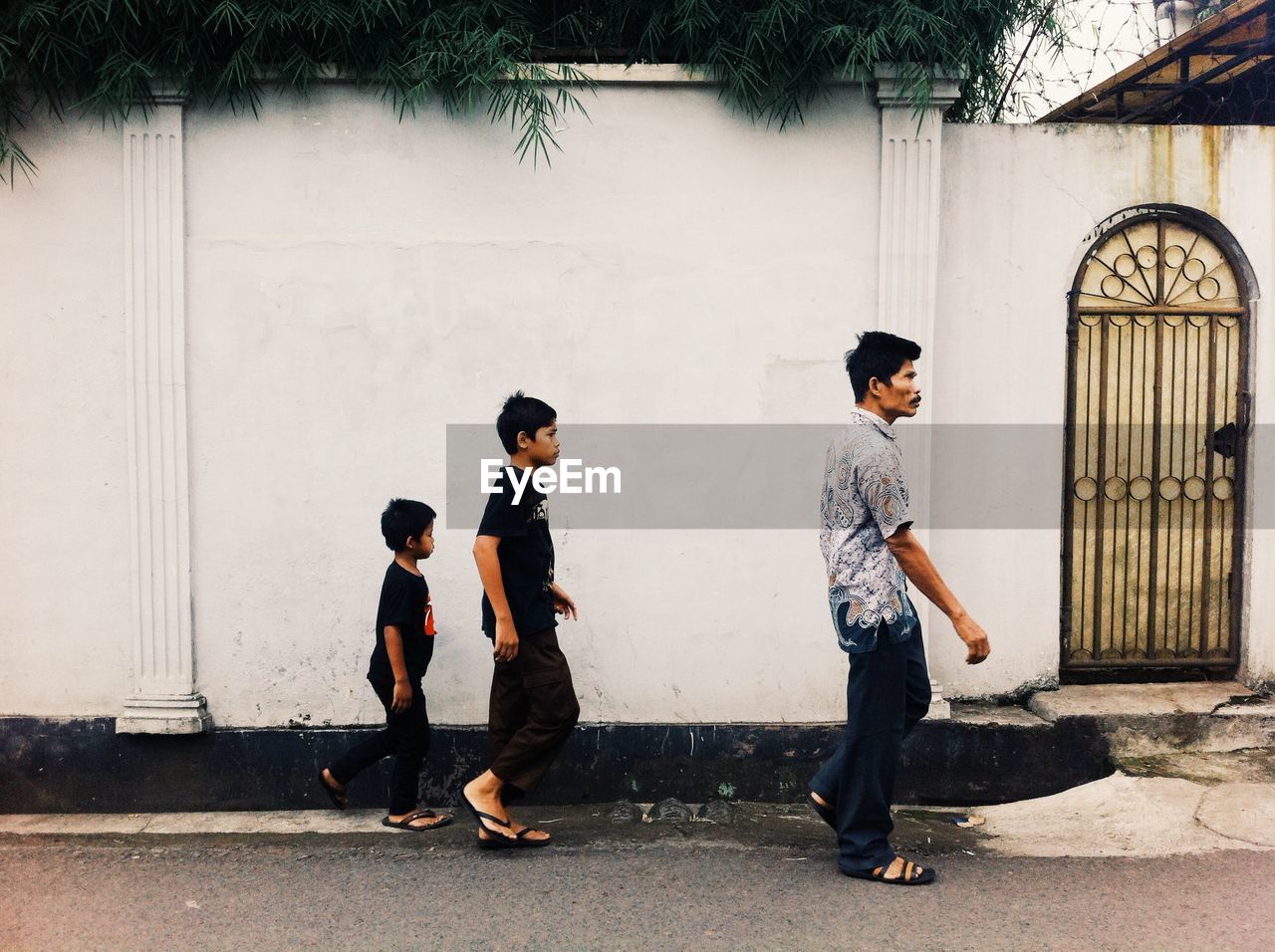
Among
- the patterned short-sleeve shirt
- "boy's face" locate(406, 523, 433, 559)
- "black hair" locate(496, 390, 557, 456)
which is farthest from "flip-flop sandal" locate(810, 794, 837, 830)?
"boy's face" locate(406, 523, 433, 559)

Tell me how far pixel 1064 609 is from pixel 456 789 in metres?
2.97

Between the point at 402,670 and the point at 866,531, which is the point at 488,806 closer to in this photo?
the point at 402,670

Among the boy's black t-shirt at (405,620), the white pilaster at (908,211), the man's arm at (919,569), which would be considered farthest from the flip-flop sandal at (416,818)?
the white pilaster at (908,211)

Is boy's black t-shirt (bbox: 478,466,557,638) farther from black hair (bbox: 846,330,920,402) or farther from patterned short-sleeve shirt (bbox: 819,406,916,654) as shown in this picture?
black hair (bbox: 846,330,920,402)

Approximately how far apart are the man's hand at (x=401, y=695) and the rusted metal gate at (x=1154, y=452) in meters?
3.08

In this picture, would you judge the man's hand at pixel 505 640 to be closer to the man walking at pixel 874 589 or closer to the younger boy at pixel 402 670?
the younger boy at pixel 402 670

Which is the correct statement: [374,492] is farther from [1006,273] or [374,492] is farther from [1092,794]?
[1092,794]

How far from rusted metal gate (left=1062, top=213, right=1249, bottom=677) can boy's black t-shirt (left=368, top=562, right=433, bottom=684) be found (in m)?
3.01

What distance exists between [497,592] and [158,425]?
6.11ft

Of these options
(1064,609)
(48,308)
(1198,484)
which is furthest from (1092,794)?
(48,308)

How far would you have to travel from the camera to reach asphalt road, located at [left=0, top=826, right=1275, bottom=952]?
3.51 metres

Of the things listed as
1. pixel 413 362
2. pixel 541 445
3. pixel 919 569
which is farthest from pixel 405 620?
pixel 919 569

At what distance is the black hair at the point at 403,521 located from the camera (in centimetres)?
444

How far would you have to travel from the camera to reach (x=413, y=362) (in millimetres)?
4871
